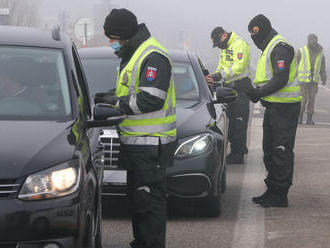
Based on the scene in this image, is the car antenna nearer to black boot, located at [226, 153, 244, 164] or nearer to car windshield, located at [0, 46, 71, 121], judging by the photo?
car windshield, located at [0, 46, 71, 121]

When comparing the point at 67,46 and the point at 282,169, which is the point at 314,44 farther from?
the point at 67,46

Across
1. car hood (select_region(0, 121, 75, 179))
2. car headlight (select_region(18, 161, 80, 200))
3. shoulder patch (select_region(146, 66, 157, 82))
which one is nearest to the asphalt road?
shoulder patch (select_region(146, 66, 157, 82))

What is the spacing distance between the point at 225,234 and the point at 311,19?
142984 millimetres

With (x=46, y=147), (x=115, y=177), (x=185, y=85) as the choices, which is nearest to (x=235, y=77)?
(x=185, y=85)

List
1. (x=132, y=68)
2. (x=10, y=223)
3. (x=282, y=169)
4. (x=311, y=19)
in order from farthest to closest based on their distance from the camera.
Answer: (x=311, y=19) → (x=282, y=169) → (x=132, y=68) → (x=10, y=223)

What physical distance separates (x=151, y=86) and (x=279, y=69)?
3.23m

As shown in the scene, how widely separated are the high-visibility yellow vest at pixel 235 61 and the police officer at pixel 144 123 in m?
6.23

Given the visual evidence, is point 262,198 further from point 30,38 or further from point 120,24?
point 120,24

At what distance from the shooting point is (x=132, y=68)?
6.69 meters

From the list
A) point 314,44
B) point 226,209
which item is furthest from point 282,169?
point 314,44

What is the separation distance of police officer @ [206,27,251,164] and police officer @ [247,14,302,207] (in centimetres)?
301

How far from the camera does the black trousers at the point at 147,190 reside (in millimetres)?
6699

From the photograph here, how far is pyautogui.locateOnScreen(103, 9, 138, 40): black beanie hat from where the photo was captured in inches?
260

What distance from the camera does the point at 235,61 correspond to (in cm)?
1302
